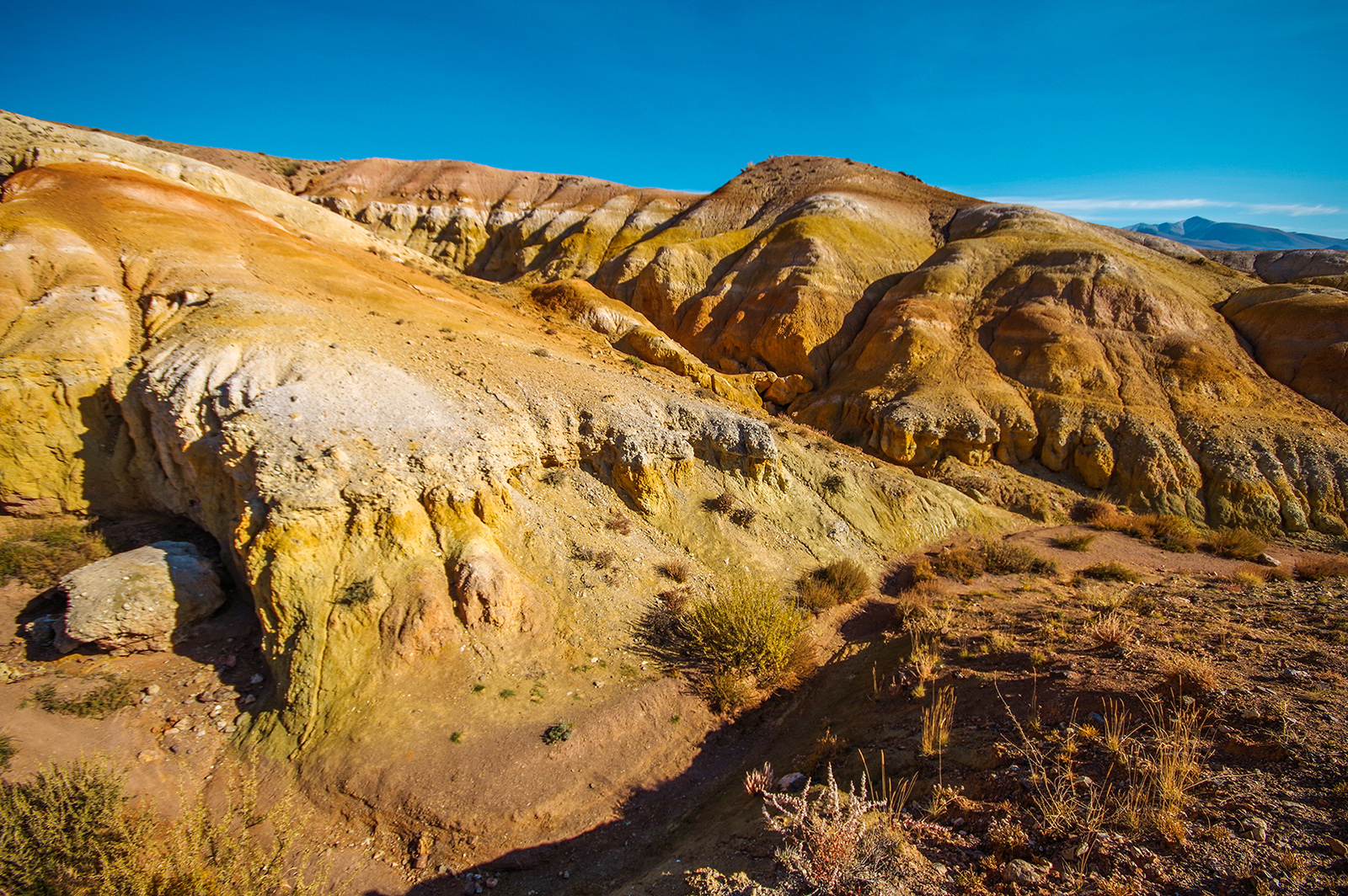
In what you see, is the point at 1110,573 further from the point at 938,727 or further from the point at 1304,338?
the point at 1304,338

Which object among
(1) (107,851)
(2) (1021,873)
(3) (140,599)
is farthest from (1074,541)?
(3) (140,599)

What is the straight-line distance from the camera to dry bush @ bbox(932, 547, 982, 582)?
14.1 metres

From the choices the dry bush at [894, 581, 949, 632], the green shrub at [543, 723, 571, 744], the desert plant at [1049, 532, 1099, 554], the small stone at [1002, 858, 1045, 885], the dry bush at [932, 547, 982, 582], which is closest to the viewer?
the small stone at [1002, 858, 1045, 885]

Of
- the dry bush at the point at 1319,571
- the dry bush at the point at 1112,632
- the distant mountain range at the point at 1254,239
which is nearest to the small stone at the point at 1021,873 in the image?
the dry bush at the point at 1112,632

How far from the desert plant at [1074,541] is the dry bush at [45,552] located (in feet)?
80.6

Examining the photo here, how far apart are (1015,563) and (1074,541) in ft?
12.0

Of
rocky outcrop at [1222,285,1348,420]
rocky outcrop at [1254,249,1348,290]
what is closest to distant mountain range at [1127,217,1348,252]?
rocky outcrop at [1254,249,1348,290]

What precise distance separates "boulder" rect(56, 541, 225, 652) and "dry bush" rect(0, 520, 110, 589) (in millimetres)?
1915

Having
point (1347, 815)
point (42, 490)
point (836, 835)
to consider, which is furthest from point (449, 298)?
point (1347, 815)

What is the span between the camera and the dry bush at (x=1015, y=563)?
47.5 feet

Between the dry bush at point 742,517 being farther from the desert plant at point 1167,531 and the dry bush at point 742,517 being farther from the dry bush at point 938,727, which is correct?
the desert plant at point 1167,531

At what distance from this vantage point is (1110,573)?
13836 millimetres

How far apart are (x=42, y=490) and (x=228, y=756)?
798 cm

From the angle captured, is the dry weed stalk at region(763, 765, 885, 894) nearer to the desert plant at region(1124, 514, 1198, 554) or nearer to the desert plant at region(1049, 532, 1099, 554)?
the desert plant at region(1049, 532, 1099, 554)
